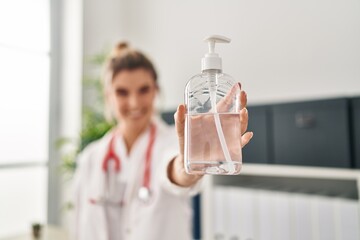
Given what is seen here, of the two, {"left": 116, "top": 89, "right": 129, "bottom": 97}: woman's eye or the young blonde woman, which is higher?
{"left": 116, "top": 89, "right": 129, "bottom": 97}: woman's eye

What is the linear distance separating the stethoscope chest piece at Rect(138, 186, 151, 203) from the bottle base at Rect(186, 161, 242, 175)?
55cm

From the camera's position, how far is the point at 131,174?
871 millimetres

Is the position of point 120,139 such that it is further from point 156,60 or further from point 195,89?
point 195,89

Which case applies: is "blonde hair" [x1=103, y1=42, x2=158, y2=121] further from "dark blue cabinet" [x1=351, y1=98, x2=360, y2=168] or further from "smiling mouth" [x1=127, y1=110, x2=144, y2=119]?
"dark blue cabinet" [x1=351, y1=98, x2=360, y2=168]

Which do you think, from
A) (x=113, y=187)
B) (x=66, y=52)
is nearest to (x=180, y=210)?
(x=113, y=187)

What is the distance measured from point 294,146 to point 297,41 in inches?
21.2

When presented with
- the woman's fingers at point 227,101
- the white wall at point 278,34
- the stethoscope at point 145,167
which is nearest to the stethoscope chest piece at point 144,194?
the stethoscope at point 145,167

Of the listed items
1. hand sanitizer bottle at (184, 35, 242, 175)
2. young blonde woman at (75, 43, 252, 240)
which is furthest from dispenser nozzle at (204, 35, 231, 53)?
young blonde woman at (75, 43, 252, 240)

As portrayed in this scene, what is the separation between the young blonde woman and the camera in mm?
809

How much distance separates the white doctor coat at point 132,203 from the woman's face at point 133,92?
108mm

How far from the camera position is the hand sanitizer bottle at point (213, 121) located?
29 centimetres

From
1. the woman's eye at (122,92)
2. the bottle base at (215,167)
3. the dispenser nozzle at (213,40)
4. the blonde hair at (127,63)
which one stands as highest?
the blonde hair at (127,63)

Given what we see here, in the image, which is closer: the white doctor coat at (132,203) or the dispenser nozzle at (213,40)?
the dispenser nozzle at (213,40)

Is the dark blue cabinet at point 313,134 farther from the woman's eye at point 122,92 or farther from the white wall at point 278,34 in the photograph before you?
the woman's eye at point 122,92
